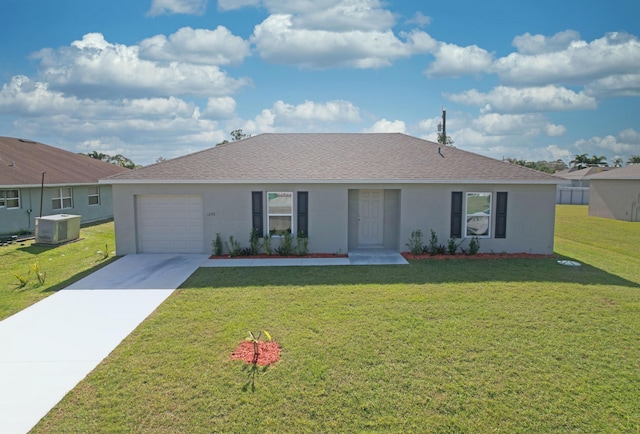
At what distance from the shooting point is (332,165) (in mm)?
14164

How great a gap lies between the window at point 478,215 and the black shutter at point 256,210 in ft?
22.5

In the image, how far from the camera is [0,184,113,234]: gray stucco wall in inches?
681

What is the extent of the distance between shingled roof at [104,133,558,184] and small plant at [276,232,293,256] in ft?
5.97

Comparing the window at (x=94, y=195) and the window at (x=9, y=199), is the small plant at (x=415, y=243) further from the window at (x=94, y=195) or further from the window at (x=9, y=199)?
the window at (x=94, y=195)

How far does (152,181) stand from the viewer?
1292 cm

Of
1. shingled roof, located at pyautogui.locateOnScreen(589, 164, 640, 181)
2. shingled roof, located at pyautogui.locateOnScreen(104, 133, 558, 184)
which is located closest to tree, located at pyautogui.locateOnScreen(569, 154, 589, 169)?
shingled roof, located at pyautogui.locateOnScreen(589, 164, 640, 181)

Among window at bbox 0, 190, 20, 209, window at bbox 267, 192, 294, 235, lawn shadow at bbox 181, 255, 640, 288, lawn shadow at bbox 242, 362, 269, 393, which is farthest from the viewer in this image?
window at bbox 0, 190, 20, 209

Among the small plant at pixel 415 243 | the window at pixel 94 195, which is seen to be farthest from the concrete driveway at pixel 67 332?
the window at pixel 94 195

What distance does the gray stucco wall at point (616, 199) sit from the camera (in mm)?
25734

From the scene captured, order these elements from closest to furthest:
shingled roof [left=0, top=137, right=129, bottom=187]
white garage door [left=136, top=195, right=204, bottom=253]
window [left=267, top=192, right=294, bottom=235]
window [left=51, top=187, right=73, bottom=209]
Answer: window [left=267, top=192, right=294, bottom=235] → white garage door [left=136, top=195, right=204, bottom=253] → shingled roof [left=0, top=137, right=129, bottom=187] → window [left=51, top=187, right=73, bottom=209]

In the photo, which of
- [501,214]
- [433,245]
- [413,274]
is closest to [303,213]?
[413,274]

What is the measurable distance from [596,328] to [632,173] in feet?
84.1

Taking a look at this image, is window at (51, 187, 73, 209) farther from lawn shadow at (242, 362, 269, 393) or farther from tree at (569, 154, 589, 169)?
tree at (569, 154, 589, 169)

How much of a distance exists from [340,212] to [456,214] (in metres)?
3.88
